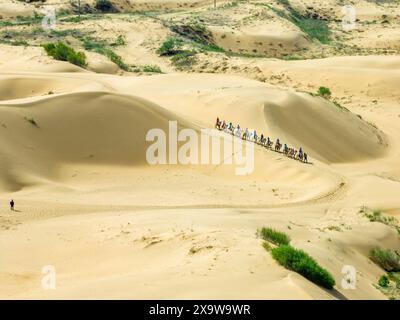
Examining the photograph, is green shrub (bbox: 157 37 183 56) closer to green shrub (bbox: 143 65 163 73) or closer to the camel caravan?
green shrub (bbox: 143 65 163 73)

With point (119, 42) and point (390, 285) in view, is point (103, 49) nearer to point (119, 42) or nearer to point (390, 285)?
point (119, 42)

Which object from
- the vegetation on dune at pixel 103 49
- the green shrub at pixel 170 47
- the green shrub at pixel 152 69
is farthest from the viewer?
the green shrub at pixel 170 47

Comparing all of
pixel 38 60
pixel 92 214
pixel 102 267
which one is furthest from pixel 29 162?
pixel 38 60

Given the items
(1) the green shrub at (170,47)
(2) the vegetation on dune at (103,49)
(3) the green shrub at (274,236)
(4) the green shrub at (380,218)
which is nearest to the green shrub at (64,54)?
(2) the vegetation on dune at (103,49)

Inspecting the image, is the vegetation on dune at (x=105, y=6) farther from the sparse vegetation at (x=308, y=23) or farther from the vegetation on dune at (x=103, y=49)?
the vegetation on dune at (x=103, y=49)

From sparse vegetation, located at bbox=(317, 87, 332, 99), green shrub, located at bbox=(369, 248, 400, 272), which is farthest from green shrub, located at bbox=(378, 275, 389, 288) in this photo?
sparse vegetation, located at bbox=(317, 87, 332, 99)
